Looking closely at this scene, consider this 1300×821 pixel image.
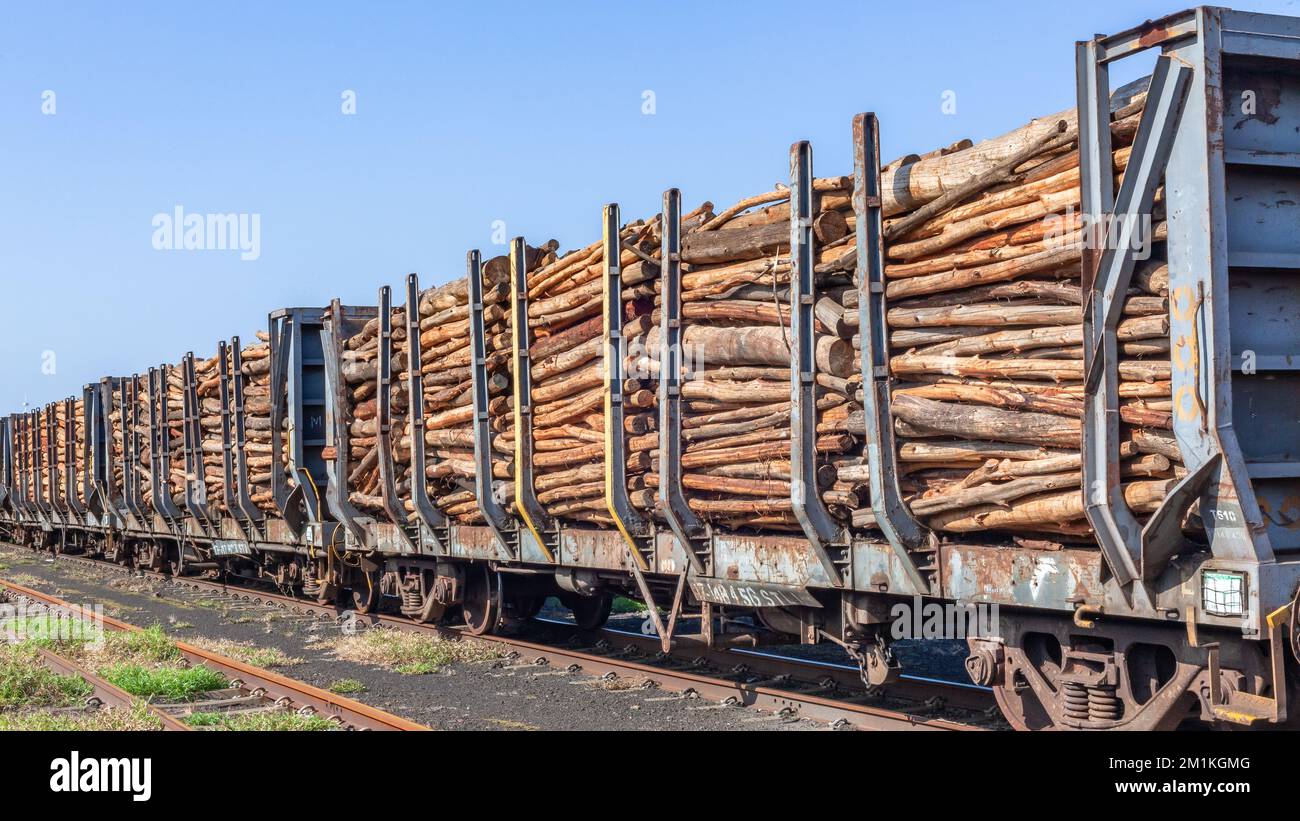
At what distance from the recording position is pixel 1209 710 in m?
5.67

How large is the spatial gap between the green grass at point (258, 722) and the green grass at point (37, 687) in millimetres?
1513

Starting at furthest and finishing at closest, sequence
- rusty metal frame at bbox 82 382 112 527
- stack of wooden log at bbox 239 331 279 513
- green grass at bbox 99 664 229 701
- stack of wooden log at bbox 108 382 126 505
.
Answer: rusty metal frame at bbox 82 382 112 527, stack of wooden log at bbox 108 382 126 505, stack of wooden log at bbox 239 331 279 513, green grass at bbox 99 664 229 701

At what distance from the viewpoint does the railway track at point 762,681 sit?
8086mm

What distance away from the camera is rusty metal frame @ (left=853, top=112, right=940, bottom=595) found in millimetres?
6848

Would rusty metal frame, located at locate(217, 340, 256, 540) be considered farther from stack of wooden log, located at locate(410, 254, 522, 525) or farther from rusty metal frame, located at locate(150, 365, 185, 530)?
stack of wooden log, located at locate(410, 254, 522, 525)

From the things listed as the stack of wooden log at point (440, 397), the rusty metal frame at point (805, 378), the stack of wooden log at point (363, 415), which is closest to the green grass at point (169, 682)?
the stack of wooden log at point (440, 397)

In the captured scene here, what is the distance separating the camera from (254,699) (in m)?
9.31

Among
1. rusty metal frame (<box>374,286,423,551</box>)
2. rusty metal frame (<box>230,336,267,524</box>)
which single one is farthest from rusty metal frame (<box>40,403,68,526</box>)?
rusty metal frame (<box>374,286,423,551</box>)

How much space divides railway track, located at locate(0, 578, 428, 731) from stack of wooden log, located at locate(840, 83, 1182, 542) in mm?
3687

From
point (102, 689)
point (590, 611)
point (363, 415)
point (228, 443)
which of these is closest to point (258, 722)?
point (102, 689)

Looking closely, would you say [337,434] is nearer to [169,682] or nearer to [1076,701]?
[169,682]

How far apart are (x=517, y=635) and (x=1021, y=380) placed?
781 centimetres
